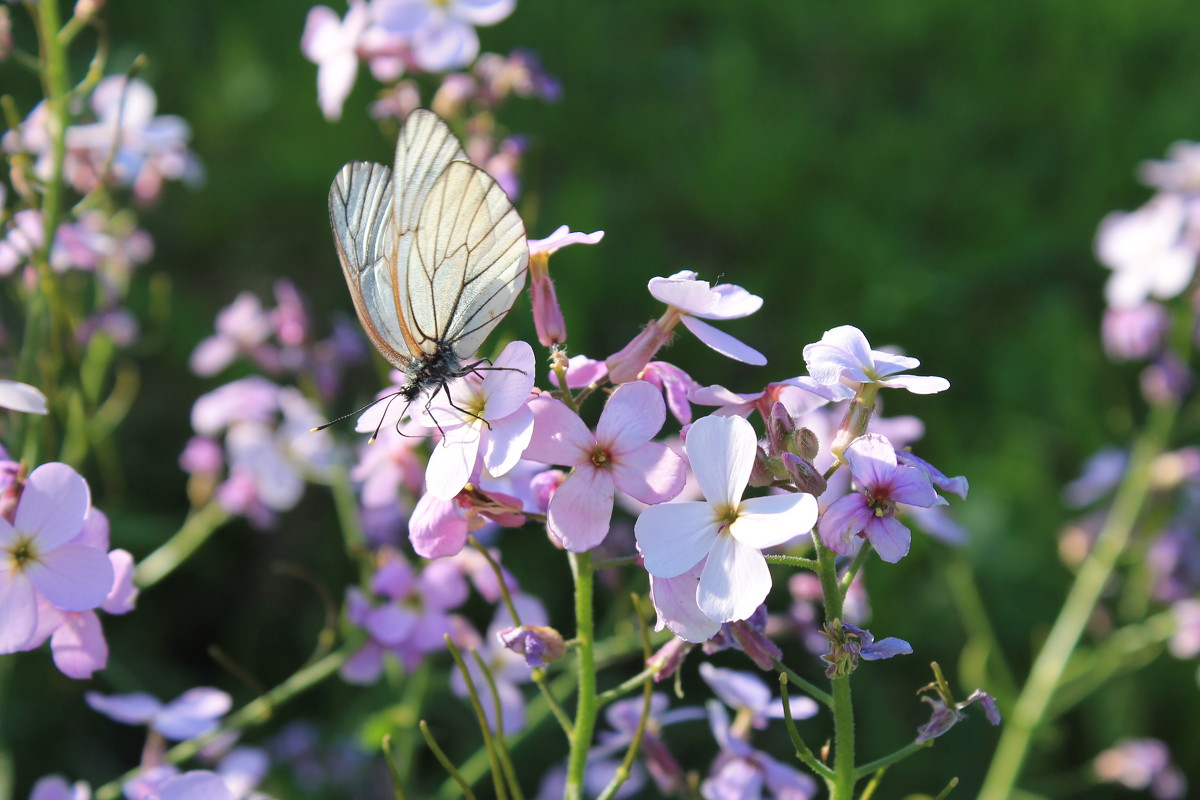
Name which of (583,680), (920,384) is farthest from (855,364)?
(583,680)

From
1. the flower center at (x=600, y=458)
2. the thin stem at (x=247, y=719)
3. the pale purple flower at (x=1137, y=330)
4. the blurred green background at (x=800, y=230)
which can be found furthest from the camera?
the blurred green background at (x=800, y=230)

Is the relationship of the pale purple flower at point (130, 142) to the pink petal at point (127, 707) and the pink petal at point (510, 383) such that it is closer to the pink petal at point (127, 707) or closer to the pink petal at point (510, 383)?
the pink petal at point (127, 707)

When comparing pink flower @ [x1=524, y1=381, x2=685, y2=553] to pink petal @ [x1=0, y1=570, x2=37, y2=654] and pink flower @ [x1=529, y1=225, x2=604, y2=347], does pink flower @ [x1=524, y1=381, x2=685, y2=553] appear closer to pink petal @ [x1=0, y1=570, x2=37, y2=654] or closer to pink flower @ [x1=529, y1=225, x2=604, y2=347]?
pink flower @ [x1=529, y1=225, x2=604, y2=347]

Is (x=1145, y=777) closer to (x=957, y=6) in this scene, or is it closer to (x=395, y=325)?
(x=395, y=325)

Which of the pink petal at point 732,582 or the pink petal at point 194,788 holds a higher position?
the pink petal at point 732,582

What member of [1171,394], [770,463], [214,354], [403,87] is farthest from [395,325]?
[1171,394]

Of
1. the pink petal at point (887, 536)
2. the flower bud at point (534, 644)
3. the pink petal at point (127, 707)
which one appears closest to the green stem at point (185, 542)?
the pink petal at point (127, 707)

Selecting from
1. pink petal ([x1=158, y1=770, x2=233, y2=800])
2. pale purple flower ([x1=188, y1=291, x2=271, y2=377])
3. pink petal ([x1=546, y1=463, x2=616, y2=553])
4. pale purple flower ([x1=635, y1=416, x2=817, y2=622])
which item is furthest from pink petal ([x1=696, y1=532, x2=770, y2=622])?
pale purple flower ([x1=188, y1=291, x2=271, y2=377])
